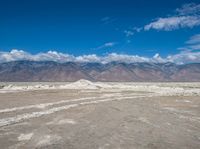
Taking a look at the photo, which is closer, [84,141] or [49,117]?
[84,141]

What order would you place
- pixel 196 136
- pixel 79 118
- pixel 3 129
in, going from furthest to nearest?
pixel 79 118 → pixel 3 129 → pixel 196 136

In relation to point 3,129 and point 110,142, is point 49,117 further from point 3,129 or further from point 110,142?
point 110,142

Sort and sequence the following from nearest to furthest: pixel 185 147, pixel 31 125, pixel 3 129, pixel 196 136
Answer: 1. pixel 185 147
2. pixel 196 136
3. pixel 3 129
4. pixel 31 125

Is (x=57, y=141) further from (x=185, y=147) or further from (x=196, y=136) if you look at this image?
(x=196, y=136)

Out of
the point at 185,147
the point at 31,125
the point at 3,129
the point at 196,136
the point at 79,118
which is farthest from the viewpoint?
the point at 79,118

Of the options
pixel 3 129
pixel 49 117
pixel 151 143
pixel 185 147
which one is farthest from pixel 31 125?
pixel 185 147

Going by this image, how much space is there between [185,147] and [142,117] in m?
8.99

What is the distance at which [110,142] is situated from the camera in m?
14.0

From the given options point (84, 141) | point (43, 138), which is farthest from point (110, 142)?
point (43, 138)

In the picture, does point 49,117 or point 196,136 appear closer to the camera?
point 196,136

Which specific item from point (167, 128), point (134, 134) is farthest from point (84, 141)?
point (167, 128)

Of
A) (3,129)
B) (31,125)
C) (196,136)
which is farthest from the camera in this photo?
(31,125)

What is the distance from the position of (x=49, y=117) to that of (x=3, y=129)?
5026 mm

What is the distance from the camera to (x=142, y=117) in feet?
73.2
